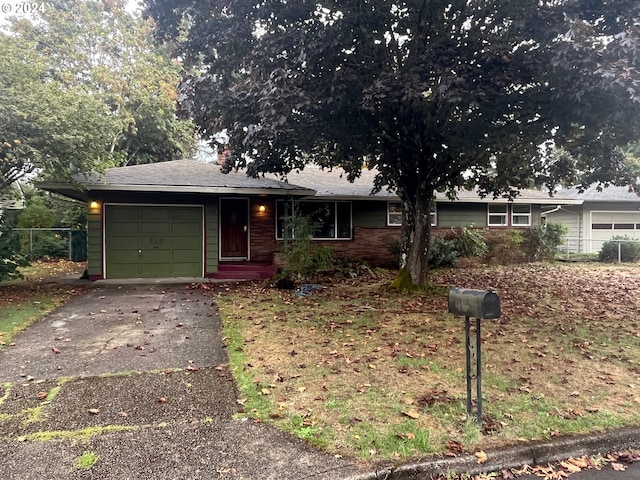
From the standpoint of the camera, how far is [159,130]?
21469 millimetres

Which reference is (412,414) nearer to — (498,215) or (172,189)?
(172,189)

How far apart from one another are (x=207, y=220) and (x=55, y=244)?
8.59m

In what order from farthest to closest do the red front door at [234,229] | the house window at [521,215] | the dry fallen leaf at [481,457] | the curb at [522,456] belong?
1. the house window at [521,215]
2. the red front door at [234,229]
3. the dry fallen leaf at [481,457]
4. the curb at [522,456]

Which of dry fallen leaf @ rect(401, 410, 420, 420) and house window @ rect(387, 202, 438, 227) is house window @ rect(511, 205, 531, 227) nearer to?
house window @ rect(387, 202, 438, 227)

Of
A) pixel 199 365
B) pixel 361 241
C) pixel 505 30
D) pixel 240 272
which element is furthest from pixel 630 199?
pixel 199 365

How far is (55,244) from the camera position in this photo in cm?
1603

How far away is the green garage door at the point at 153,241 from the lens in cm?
1103

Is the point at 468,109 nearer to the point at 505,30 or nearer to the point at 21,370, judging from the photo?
the point at 505,30

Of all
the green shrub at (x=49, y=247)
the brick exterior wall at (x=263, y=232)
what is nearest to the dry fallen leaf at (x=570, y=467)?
the brick exterior wall at (x=263, y=232)

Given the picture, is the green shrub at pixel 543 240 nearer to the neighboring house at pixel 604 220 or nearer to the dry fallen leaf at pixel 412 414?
the neighboring house at pixel 604 220

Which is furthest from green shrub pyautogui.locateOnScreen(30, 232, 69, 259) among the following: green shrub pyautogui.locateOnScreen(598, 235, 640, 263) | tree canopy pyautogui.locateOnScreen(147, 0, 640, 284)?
green shrub pyautogui.locateOnScreen(598, 235, 640, 263)

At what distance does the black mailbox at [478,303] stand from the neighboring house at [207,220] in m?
8.43

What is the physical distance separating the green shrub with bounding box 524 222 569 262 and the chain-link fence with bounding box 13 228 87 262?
1736 centimetres

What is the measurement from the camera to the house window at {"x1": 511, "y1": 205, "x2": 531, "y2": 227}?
637 inches
